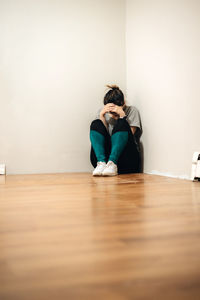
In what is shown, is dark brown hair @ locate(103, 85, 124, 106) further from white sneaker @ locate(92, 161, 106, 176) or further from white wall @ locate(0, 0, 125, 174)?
white sneaker @ locate(92, 161, 106, 176)

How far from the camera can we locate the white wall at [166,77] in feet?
7.97

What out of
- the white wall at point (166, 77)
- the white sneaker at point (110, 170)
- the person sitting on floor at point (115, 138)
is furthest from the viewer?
the person sitting on floor at point (115, 138)

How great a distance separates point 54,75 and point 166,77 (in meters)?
1.21

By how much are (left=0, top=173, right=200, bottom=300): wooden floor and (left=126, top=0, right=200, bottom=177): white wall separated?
1.26m

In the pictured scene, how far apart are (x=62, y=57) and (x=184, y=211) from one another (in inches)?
105

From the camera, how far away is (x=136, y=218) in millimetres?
1067

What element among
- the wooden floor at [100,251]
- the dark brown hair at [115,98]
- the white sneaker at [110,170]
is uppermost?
the dark brown hair at [115,98]

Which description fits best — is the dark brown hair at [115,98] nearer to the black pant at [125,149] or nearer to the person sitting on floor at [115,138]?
the person sitting on floor at [115,138]

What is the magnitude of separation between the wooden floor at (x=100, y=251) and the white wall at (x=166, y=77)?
4.14 feet

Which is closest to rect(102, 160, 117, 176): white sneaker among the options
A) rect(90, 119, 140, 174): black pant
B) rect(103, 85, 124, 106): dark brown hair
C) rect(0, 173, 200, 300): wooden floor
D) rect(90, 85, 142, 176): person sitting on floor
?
rect(90, 85, 142, 176): person sitting on floor


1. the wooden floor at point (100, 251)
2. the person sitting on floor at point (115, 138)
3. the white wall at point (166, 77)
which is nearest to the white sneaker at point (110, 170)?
the person sitting on floor at point (115, 138)

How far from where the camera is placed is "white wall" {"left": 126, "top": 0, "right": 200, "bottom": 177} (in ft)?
7.97

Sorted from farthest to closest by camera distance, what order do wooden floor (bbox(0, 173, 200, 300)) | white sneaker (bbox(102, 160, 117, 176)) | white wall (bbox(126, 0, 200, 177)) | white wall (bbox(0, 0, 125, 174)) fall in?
white wall (bbox(0, 0, 125, 174))
white sneaker (bbox(102, 160, 117, 176))
white wall (bbox(126, 0, 200, 177))
wooden floor (bbox(0, 173, 200, 300))

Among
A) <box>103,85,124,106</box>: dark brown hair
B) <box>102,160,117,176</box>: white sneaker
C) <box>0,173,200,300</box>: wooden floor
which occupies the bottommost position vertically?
<box>102,160,117,176</box>: white sneaker
